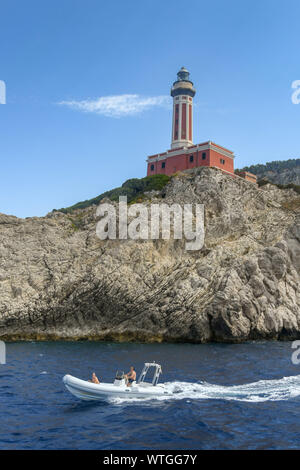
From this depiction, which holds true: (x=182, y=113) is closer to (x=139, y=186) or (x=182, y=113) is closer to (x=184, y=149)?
(x=184, y=149)

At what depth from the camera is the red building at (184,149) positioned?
70625mm

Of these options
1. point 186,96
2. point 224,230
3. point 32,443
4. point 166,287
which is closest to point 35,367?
point 32,443

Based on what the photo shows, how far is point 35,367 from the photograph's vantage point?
31.9 m

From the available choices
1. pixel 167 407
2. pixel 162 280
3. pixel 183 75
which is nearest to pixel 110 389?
pixel 167 407

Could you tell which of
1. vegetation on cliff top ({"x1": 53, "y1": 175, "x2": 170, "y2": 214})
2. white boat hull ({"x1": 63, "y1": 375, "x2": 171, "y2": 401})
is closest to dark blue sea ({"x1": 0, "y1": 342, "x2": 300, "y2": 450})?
white boat hull ({"x1": 63, "y1": 375, "x2": 171, "y2": 401})

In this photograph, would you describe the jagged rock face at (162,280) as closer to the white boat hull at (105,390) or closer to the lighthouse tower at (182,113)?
the lighthouse tower at (182,113)

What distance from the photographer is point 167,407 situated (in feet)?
70.4

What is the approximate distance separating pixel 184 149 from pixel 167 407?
57939mm

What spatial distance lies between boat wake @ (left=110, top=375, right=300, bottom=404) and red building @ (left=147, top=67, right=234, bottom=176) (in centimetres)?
4898

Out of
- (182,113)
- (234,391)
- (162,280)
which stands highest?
(182,113)

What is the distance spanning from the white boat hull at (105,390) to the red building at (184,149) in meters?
51.7

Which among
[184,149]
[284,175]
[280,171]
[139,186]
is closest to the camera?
[184,149]
